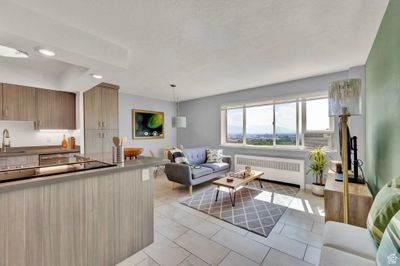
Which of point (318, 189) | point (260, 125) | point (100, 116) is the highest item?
point (100, 116)

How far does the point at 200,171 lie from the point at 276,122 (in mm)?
2374

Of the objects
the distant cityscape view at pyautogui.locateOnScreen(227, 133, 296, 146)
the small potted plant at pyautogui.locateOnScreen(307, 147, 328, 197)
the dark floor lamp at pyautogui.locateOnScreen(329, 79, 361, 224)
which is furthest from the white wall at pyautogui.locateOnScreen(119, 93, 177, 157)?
the dark floor lamp at pyautogui.locateOnScreen(329, 79, 361, 224)

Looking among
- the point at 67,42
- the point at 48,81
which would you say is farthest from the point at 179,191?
the point at 48,81

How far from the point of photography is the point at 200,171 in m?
3.62

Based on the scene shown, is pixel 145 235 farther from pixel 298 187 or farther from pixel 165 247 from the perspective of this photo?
pixel 298 187

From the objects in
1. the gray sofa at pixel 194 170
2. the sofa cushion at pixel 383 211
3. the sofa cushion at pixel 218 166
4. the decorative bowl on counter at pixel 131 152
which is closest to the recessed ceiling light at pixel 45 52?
the decorative bowl on counter at pixel 131 152

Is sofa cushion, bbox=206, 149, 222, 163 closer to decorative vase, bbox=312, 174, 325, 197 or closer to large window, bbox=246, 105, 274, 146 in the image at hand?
large window, bbox=246, 105, 274, 146

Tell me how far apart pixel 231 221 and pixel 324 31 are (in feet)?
9.02

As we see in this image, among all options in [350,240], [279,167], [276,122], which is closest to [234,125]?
[276,122]

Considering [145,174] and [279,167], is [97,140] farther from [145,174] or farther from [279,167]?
[279,167]

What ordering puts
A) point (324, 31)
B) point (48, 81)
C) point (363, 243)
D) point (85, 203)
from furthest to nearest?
point (48, 81) < point (324, 31) < point (85, 203) < point (363, 243)

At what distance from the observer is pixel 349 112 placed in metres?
1.80

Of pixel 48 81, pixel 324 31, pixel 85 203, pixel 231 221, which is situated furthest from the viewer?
pixel 48 81

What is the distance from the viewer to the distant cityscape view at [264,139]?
4070 mm
